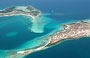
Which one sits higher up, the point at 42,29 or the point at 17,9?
the point at 17,9

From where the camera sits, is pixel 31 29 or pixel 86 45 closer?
pixel 86 45

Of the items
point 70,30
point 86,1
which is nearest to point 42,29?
point 70,30

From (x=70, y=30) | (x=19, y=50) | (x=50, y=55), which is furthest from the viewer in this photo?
(x=70, y=30)

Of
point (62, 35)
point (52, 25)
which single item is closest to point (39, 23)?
point (52, 25)

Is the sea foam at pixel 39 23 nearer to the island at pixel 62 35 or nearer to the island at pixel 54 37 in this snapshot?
the island at pixel 54 37

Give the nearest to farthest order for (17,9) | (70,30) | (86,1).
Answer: (70,30), (17,9), (86,1)

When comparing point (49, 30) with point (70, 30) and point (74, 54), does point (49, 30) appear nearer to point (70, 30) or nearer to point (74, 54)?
point (70, 30)

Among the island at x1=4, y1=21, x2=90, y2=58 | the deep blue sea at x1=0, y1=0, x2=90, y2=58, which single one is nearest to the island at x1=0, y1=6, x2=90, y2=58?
the island at x1=4, y1=21, x2=90, y2=58

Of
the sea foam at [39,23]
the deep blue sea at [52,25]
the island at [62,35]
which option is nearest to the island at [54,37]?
the island at [62,35]
